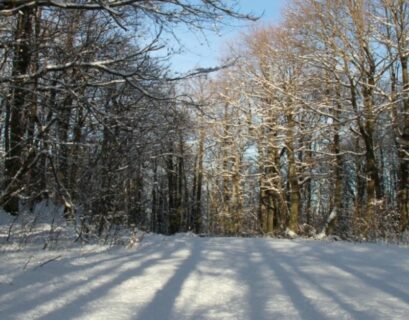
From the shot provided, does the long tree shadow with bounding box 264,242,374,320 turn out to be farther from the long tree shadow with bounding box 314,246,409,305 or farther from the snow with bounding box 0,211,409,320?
the long tree shadow with bounding box 314,246,409,305

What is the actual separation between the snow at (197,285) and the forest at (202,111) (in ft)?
6.81

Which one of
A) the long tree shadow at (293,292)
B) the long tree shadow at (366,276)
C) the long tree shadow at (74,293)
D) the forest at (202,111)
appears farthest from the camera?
the forest at (202,111)

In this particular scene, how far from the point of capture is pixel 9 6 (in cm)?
638

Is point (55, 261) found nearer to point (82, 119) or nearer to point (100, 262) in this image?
point (100, 262)

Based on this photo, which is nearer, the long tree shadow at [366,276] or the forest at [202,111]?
the long tree shadow at [366,276]

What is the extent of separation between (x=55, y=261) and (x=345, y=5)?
13.3m

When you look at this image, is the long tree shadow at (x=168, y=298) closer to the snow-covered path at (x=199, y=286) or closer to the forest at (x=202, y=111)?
the snow-covered path at (x=199, y=286)

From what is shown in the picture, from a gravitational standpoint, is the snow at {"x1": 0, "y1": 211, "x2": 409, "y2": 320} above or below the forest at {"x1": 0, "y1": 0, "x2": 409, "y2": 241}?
below

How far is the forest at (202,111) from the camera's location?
737 centimetres

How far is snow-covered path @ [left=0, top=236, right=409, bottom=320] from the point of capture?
369 cm

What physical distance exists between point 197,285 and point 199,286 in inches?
1.3

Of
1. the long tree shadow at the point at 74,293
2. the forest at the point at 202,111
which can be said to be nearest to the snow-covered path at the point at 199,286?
the long tree shadow at the point at 74,293

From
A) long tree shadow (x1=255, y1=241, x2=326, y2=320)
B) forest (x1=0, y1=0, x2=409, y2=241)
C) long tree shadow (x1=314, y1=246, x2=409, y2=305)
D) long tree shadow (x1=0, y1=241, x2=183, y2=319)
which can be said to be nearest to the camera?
long tree shadow (x1=0, y1=241, x2=183, y2=319)

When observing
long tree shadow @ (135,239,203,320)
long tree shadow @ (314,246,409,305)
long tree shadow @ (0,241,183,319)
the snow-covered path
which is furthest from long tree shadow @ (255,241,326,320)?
long tree shadow @ (0,241,183,319)
